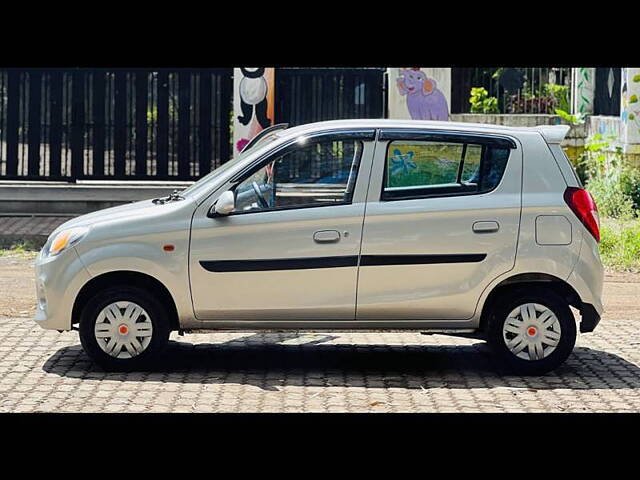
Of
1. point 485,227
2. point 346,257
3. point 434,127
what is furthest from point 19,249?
point 485,227

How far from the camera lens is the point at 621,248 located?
1470 cm

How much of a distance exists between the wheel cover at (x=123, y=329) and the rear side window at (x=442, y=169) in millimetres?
1954

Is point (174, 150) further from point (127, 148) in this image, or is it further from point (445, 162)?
point (445, 162)

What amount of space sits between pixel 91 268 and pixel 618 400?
3.77 meters

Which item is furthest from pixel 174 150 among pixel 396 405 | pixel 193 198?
pixel 396 405

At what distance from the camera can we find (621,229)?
1603 cm

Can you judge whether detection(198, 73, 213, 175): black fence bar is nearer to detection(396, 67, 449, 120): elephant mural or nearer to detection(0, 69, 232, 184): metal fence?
detection(0, 69, 232, 184): metal fence

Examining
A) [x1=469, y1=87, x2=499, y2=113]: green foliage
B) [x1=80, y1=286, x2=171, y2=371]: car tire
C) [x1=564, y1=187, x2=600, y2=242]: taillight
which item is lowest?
[x1=80, y1=286, x2=171, y2=371]: car tire

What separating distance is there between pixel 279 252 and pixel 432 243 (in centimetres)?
110

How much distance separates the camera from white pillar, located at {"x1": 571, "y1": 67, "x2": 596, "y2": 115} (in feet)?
71.7

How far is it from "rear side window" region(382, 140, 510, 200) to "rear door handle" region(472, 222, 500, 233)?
0.25 metres

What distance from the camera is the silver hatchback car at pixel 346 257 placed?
851cm

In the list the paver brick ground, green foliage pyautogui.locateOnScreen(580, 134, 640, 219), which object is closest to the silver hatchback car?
the paver brick ground

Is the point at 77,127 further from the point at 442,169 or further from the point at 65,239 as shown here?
the point at 442,169
